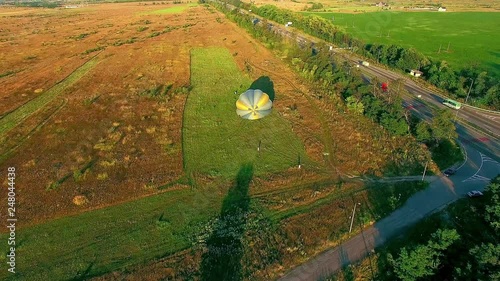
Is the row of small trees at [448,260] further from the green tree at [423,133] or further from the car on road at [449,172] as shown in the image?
the green tree at [423,133]

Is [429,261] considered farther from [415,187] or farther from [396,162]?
[396,162]

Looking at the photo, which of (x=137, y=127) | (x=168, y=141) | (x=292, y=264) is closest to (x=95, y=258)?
(x=292, y=264)

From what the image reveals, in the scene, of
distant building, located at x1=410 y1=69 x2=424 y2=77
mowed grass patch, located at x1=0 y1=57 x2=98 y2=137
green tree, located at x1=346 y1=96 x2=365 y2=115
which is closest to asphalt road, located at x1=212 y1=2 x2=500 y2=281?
green tree, located at x1=346 y1=96 x2=365 y2=115

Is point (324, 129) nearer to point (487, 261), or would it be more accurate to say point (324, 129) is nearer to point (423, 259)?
point (423, 259)

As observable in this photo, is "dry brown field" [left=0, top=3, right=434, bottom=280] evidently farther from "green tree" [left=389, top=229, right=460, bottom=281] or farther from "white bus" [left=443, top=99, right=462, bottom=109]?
"white bus" [left=443, top=99, right=462, bottom=109]

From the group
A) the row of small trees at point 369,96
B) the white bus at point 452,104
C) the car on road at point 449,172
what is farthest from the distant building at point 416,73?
the car on road at point 449,172

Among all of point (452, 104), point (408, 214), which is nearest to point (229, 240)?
point (408, 214)
